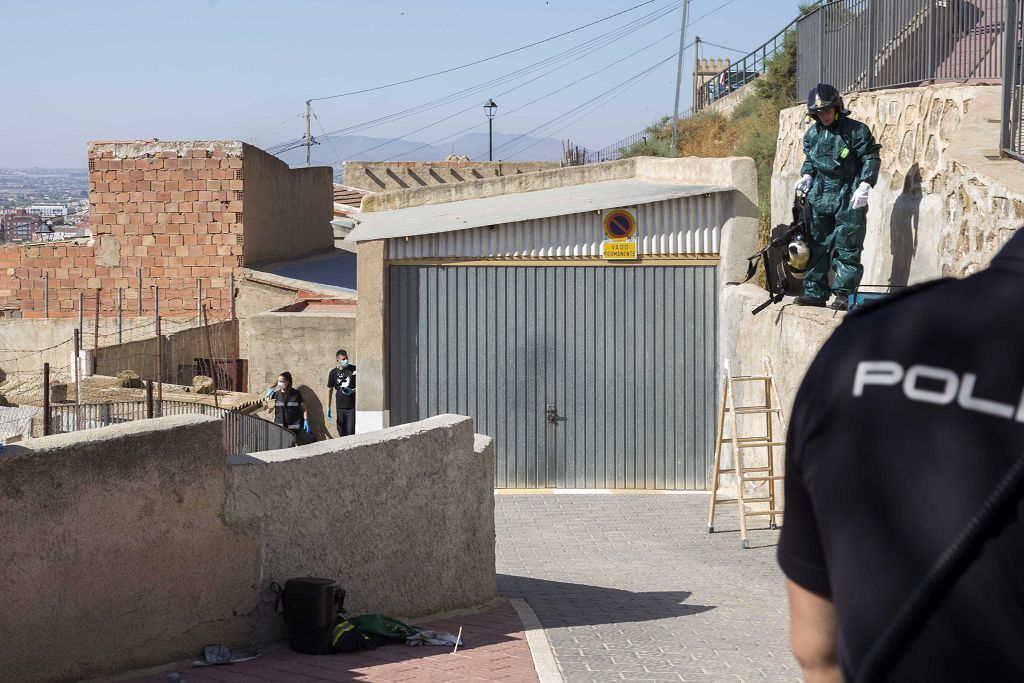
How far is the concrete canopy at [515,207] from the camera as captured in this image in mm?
15492

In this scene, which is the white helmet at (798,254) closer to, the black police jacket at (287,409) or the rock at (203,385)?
the black police jacket at (287,409)

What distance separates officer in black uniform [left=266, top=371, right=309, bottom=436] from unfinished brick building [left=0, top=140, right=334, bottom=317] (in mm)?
7781

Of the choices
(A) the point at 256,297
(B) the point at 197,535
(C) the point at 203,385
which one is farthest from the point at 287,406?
(B) the point at 197,535

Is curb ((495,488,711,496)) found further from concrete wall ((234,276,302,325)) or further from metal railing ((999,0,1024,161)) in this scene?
concrete wall ((234,276,302,325))

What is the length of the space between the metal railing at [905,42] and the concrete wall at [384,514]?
250 inches

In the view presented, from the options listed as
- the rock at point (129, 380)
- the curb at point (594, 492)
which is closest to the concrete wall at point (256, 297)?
the rock at point (129, 380)

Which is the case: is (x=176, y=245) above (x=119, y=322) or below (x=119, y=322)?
above

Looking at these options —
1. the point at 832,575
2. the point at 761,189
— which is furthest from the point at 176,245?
the point at 832,575

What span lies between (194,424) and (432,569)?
83.1 inches

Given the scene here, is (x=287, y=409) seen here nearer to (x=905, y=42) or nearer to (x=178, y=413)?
(x=178, y=413)

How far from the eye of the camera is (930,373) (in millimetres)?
1787

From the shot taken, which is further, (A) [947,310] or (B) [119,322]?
(B) [119,322]

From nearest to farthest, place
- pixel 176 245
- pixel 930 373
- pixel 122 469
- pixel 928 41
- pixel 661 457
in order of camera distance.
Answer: pixel 930 373 → pixel 122 469 → pixel 928 41 → pixel 661 457 → pixel 176 245

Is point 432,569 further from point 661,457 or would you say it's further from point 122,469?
point 661,457
